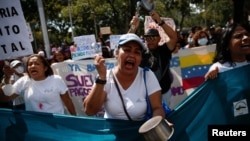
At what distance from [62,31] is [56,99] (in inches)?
1752

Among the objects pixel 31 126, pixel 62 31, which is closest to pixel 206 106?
pixel 31 126

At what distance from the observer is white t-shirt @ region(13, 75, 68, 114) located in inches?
158

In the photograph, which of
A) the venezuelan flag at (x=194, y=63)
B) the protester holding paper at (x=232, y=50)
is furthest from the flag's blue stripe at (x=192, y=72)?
the protester holding paper at (x=232, y=50)

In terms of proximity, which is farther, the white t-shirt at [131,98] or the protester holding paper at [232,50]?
the protester holding paper at [232,50]

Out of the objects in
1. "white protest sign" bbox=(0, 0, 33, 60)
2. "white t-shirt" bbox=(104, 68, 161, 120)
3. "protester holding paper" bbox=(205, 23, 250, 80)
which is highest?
"white protest sign" bbox=(0, 0, 33, 60)

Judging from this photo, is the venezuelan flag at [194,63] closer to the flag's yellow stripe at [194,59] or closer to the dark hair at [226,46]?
the flag's yellow stripe at [194,59]

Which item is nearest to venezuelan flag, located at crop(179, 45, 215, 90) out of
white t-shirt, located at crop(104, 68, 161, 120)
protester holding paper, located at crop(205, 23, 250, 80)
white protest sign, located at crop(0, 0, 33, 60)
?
white protest sign, located at crop(0, 0, 33, 60)

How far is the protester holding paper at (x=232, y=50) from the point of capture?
3123 mm

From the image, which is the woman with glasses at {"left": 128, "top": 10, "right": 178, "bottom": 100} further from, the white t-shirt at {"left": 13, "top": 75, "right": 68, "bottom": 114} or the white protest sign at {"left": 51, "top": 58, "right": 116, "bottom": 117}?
the white protest sign at {"left": 51, "top": 58, "right": 116, "bottom": 117}

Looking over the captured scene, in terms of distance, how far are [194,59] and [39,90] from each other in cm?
363

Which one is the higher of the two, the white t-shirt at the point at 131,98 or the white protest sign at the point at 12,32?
the white protest sign at the point at 12,32

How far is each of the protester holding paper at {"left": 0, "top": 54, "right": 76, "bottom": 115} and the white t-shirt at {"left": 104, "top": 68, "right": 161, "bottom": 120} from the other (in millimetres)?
1366

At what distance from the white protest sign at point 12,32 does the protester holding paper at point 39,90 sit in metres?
0.17

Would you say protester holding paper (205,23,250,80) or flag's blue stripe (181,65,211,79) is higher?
protester holding paper (205,23,250,80)
